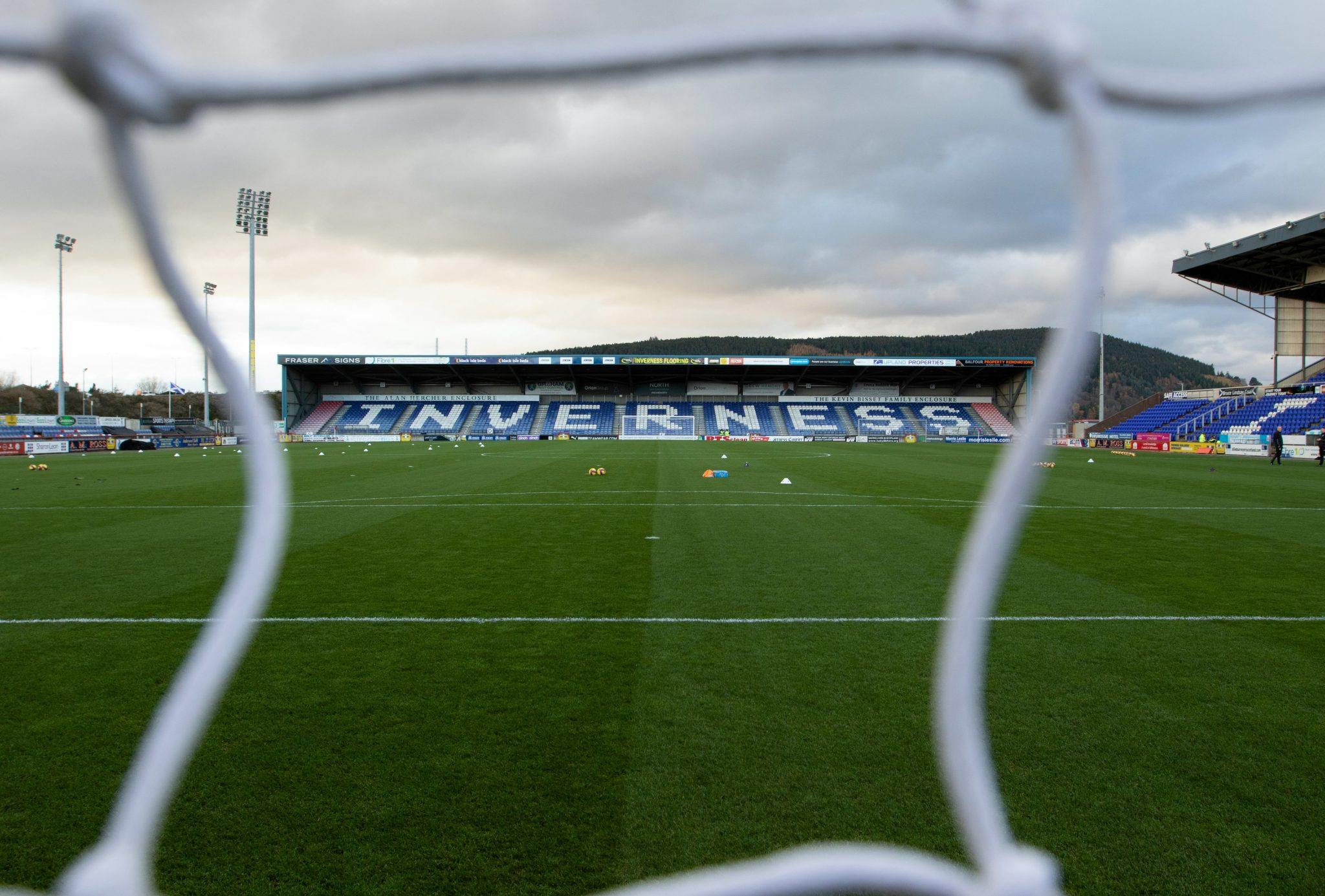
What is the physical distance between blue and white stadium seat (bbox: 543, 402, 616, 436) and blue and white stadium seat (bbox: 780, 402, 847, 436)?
509 inches

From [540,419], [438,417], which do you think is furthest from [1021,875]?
[438,417]

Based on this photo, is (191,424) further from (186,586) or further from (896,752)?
(896,752)

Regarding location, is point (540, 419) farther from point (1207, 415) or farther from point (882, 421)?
point (1207, 415)

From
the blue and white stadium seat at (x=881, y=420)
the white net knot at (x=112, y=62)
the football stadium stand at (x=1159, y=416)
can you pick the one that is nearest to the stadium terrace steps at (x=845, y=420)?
the blue and white stadium seat at (x=881, y=420)

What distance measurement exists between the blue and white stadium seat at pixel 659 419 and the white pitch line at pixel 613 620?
151 ft

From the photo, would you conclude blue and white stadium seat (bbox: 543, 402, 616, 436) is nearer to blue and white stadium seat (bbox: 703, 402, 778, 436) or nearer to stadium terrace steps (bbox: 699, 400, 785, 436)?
stadium terrace steps (bbox: 699, 400, 785, 436)

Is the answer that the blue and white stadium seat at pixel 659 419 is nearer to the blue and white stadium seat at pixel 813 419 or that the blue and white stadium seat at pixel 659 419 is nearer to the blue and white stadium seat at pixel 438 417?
the blue and white stadium seat at pixel 813 419

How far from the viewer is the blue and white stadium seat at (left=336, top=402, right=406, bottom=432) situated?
50.8 m

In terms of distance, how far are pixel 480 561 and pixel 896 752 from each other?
15.3 ft

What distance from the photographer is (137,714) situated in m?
3.31

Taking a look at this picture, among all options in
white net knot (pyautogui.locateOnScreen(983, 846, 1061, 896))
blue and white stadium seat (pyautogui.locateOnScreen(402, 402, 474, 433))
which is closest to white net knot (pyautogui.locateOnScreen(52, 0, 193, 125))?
white net knot (pyautogui.locateOnScreen(983, 846, 1061, 896))

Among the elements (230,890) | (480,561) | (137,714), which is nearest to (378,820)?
(230,890)

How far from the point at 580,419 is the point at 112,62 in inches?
2098

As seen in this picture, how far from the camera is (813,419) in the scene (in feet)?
173
